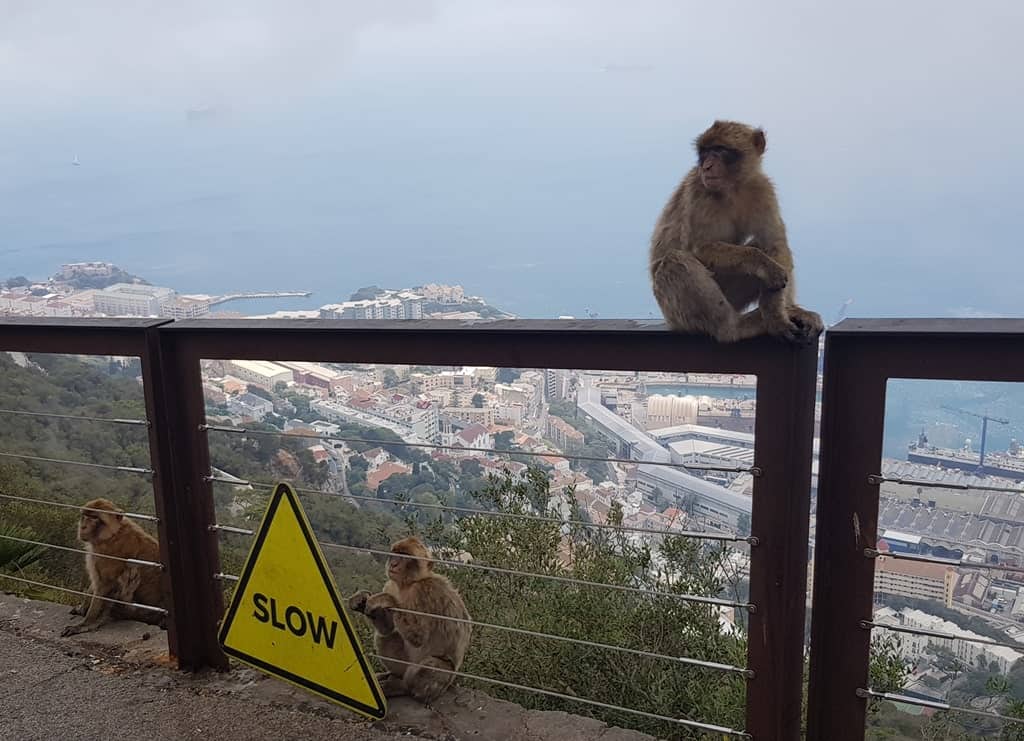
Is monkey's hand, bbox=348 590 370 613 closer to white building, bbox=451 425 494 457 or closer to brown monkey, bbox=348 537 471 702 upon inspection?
brown monkey, bbox=348 537 471 702

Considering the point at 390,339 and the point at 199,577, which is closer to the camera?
the point at 390,339

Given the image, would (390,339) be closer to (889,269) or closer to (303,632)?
(303,632)

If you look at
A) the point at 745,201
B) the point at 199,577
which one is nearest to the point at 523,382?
the point at 745,201

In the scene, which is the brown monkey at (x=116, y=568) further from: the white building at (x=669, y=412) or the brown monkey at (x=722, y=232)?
the brown monkey at (x=722, y=232)

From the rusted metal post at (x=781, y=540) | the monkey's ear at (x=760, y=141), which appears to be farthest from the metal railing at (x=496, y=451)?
the monkey's ear at (x=760, y=141)

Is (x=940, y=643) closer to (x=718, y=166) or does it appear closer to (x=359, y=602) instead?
(x=718, y=166)

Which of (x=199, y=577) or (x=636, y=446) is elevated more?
(x=636, y=446)

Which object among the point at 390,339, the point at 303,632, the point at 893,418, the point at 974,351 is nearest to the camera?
the point at 974,351

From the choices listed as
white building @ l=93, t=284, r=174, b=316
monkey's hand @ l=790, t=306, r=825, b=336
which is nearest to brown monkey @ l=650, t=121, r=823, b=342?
monkey's hand @ l=790, t=306, r=825, b=336
